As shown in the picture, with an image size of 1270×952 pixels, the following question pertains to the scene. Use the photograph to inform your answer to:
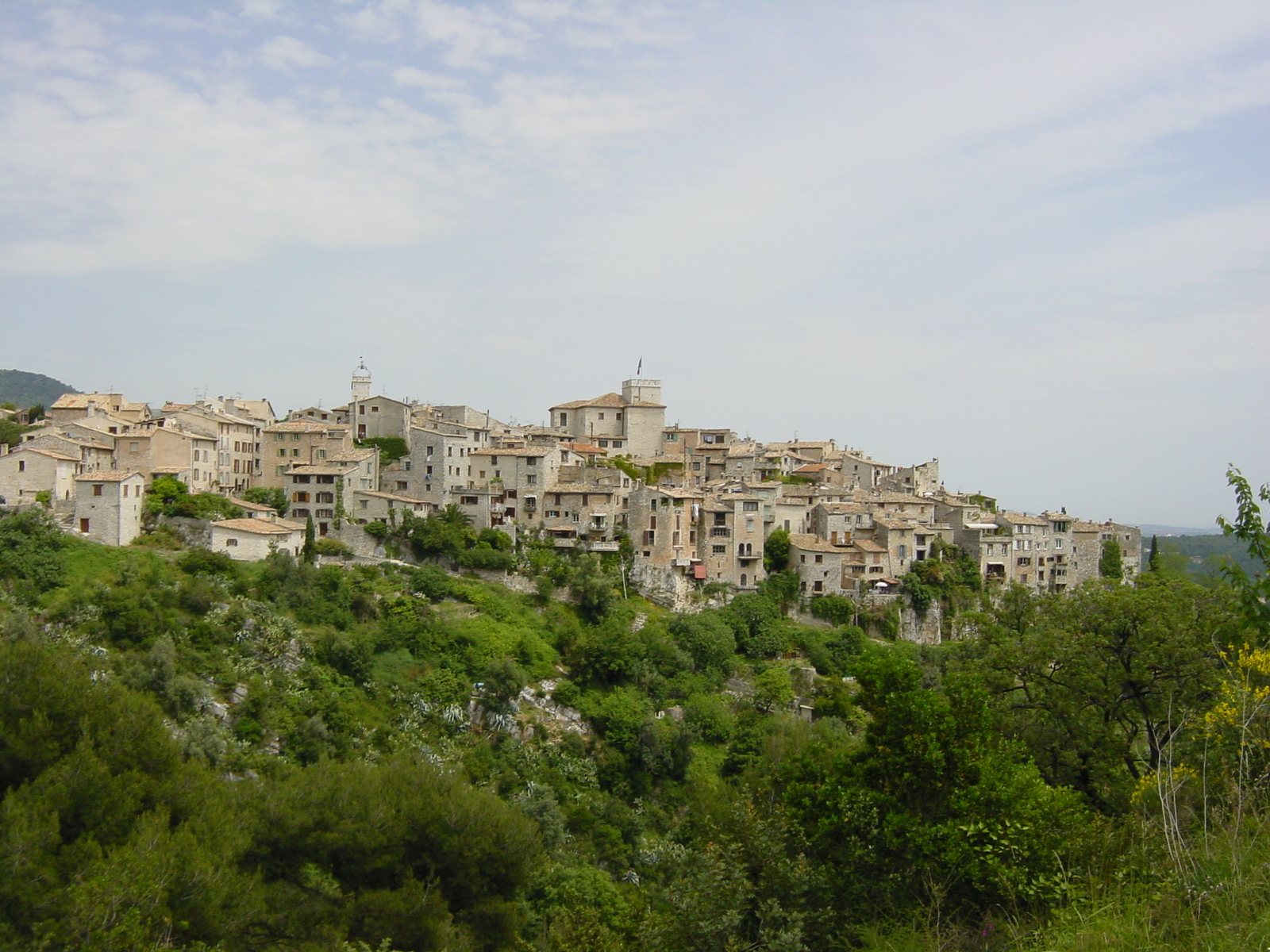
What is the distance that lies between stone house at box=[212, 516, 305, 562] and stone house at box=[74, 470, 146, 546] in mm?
3705

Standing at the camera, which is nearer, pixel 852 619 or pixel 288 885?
pixel 288 885

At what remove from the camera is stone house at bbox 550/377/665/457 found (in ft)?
198

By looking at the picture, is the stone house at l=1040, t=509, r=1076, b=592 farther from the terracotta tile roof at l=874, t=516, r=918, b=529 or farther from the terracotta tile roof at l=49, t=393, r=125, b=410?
the terracotta tile roof at l=49, t=393, r=125, b=410

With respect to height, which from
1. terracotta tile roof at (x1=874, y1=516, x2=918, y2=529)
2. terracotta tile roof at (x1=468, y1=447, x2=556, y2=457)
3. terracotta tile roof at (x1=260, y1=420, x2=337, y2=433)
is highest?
terracotta tile roof at (x1=260, y1=420, x2=337, y2=433)

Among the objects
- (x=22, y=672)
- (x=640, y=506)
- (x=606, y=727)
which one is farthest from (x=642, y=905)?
(x=640, y=506)

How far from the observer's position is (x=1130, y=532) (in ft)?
200

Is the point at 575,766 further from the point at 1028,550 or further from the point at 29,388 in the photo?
the point at 29,388

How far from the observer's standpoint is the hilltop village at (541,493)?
43.2 meters

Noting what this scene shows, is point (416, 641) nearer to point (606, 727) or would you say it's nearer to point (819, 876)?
point (606, 727)

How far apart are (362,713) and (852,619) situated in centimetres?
2650

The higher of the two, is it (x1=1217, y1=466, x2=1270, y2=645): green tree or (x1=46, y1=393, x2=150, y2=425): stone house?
(x1=46, y1=393, x2=150, y2=425): stone house

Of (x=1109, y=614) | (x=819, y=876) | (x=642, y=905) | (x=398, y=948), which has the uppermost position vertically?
(x=1109, y=614)

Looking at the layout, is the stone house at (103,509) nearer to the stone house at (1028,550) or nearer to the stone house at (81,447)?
the stone house at (81,447)

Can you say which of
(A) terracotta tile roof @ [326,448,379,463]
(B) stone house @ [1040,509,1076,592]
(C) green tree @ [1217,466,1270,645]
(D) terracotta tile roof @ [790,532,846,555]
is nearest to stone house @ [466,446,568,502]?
(A) terracotta tile roof @ [326,448,379,463]
